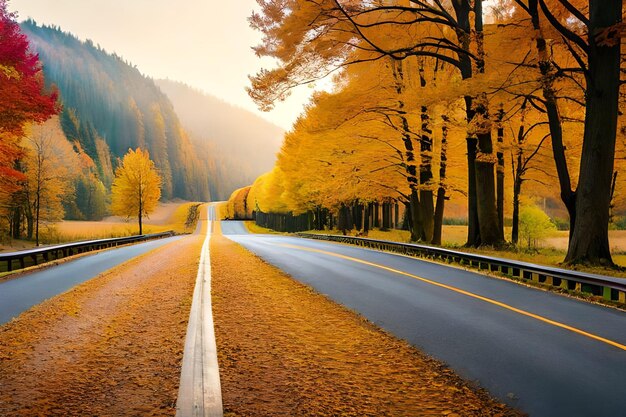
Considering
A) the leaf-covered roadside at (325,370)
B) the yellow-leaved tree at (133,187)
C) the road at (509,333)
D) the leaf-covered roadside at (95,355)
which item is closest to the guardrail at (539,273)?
the road at (509,333)

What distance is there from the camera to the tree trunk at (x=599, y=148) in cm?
1377

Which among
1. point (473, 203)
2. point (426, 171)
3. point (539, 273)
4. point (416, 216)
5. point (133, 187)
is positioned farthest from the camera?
point (133, 187)

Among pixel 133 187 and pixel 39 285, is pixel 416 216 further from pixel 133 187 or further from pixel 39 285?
pixel 133 187

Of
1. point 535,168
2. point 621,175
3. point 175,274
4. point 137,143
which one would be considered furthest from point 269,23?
point 137,143

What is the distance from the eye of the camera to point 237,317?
26.9 feet

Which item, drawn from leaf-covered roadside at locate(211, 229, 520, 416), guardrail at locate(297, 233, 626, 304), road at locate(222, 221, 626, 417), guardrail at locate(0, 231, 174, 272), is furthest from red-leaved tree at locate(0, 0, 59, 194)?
guardrail at locate(297, 233, 626, 304)

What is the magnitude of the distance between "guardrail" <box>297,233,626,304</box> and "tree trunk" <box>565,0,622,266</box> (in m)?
1.49

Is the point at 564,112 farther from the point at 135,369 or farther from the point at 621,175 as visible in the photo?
the point at 135,369

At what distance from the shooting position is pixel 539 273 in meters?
12.8

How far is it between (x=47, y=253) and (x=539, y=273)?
17.4 meters

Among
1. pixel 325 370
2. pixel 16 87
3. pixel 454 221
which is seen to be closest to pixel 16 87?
pixel 16 87

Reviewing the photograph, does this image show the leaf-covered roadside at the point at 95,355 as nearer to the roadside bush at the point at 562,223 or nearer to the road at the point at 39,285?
the road at the point at 39,285

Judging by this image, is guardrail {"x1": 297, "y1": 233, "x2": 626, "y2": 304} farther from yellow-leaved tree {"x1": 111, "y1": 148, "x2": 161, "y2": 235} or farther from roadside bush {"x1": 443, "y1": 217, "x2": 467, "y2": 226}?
roadside bush {"x1": 443, "y1": 217, "x2": 467, "y2": 226}

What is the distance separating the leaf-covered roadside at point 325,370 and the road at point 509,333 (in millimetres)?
398
